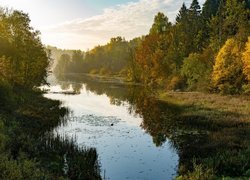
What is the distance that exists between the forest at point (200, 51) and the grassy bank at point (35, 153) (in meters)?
38.6

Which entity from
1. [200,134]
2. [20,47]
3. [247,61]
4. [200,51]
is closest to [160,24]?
[200,51]

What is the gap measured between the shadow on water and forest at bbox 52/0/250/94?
14.7 m

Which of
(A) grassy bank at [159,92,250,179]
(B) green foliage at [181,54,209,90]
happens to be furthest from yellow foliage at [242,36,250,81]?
(B) green foliage at [181,54,209,90]

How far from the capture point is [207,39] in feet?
305

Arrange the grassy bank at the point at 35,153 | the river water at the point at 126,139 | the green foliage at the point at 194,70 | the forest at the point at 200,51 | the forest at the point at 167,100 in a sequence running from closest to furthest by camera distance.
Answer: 1. the grassy bank at the point at 35,153
2. the forest at the point at 167,100
3. the river water at the point at 126,139
4. the forest at the point at 200,51
5. the green foliage at the point at 194,70

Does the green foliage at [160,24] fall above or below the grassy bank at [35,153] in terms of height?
above

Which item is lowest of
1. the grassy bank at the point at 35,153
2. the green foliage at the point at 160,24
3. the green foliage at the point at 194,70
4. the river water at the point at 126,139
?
the river water at the point at 126,139

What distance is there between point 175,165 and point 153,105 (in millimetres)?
33442

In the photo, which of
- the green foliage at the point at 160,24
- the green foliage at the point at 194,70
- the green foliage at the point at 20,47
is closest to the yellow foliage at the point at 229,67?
the green foliage at the point at 194,70

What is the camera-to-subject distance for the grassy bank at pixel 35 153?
2006 cm

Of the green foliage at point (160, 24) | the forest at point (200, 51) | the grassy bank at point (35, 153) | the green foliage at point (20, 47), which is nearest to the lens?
the grassy bank at point (35, 153)

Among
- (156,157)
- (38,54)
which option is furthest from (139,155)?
(38,54)

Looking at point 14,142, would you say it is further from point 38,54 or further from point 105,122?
point 38,54

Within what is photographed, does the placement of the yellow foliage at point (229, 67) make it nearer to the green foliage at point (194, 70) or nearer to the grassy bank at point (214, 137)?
the green foliage at point (194, 70)
